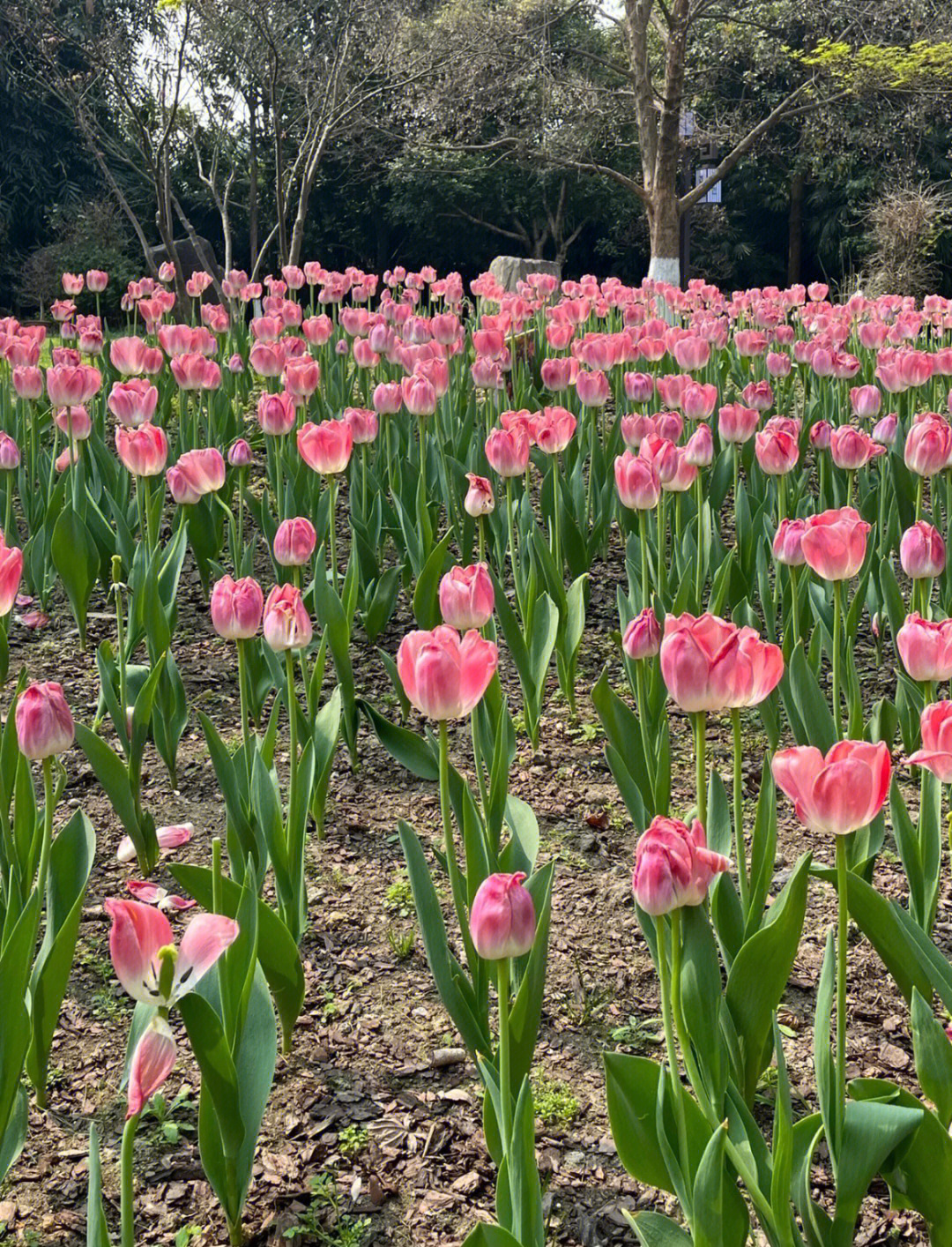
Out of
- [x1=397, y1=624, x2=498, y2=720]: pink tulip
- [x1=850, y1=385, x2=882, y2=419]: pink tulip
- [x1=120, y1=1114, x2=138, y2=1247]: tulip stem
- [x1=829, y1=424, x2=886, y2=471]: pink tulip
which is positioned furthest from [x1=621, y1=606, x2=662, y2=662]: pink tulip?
[x1=850, y1=385, x2=882, y2=419]: pink tulip

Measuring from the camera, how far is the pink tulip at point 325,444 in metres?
2.82

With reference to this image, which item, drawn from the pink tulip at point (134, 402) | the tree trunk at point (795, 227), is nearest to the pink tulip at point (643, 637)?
the pink tulip at point (134, 402)

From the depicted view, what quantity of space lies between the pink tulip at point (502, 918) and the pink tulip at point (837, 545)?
95cm

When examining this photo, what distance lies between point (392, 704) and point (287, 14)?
28.3ft

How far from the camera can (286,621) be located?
1.90m

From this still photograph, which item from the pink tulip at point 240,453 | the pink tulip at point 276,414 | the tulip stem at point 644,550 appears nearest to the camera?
the tulip stem at point 644,550

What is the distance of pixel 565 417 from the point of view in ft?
10.1

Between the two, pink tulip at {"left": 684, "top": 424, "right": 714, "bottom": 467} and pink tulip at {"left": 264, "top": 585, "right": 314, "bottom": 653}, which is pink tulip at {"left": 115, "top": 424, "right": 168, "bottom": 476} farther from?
pink tulip at {"left": 684, "top": 424, "right": 714, "bottom": 467}

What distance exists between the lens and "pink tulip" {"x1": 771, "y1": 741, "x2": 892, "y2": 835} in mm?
1167

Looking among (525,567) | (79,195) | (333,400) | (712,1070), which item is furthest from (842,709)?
(79,195)

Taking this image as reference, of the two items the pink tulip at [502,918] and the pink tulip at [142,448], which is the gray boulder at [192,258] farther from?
the pink tulip at [502,918]

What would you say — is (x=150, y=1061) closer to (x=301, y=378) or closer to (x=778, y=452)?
(x=778, y=452)

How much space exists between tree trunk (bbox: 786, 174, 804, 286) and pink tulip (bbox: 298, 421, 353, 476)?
19.7 m

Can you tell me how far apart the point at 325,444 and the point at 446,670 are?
1493 millimetres
